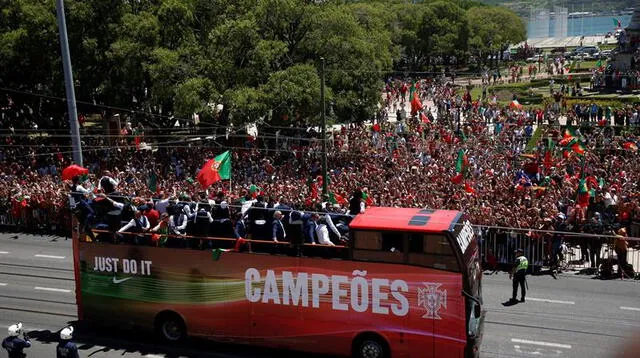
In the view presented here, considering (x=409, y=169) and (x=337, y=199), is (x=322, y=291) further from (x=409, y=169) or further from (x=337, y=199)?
(x=409, y=169)

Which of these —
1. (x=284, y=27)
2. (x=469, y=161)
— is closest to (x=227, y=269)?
(x=469, y=161)

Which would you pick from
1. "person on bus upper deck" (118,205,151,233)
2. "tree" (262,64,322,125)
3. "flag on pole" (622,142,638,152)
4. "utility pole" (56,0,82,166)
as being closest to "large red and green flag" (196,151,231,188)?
"utility pole" (56,0,82,166)

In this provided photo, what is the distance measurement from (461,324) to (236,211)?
21.8 feet

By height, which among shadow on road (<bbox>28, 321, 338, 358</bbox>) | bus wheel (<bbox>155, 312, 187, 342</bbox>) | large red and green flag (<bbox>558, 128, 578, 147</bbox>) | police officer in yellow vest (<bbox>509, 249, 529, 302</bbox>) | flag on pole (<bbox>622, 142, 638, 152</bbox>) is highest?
large red and green flag (<bbox>558, 128, 578, 147</bbox>)

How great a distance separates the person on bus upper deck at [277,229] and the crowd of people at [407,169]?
3075 millimetres

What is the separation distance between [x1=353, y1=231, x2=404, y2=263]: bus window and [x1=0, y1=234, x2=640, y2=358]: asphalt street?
3487mm

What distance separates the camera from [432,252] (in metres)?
13.8

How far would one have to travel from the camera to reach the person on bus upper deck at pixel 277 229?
50.7 ft

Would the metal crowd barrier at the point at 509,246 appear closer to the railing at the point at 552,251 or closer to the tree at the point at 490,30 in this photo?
the railing at the point at 552,251

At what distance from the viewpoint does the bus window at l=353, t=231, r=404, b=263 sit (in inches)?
553

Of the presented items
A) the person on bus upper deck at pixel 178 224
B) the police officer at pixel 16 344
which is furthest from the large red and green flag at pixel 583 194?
the police officer at pixel 16 344

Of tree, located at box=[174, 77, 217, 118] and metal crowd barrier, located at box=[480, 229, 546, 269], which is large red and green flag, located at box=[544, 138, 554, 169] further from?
tree, located at box=[174, 77, 217, 118]

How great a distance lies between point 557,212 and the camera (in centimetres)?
2223

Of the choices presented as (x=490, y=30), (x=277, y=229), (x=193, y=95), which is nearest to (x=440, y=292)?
(x=277, y=229)
